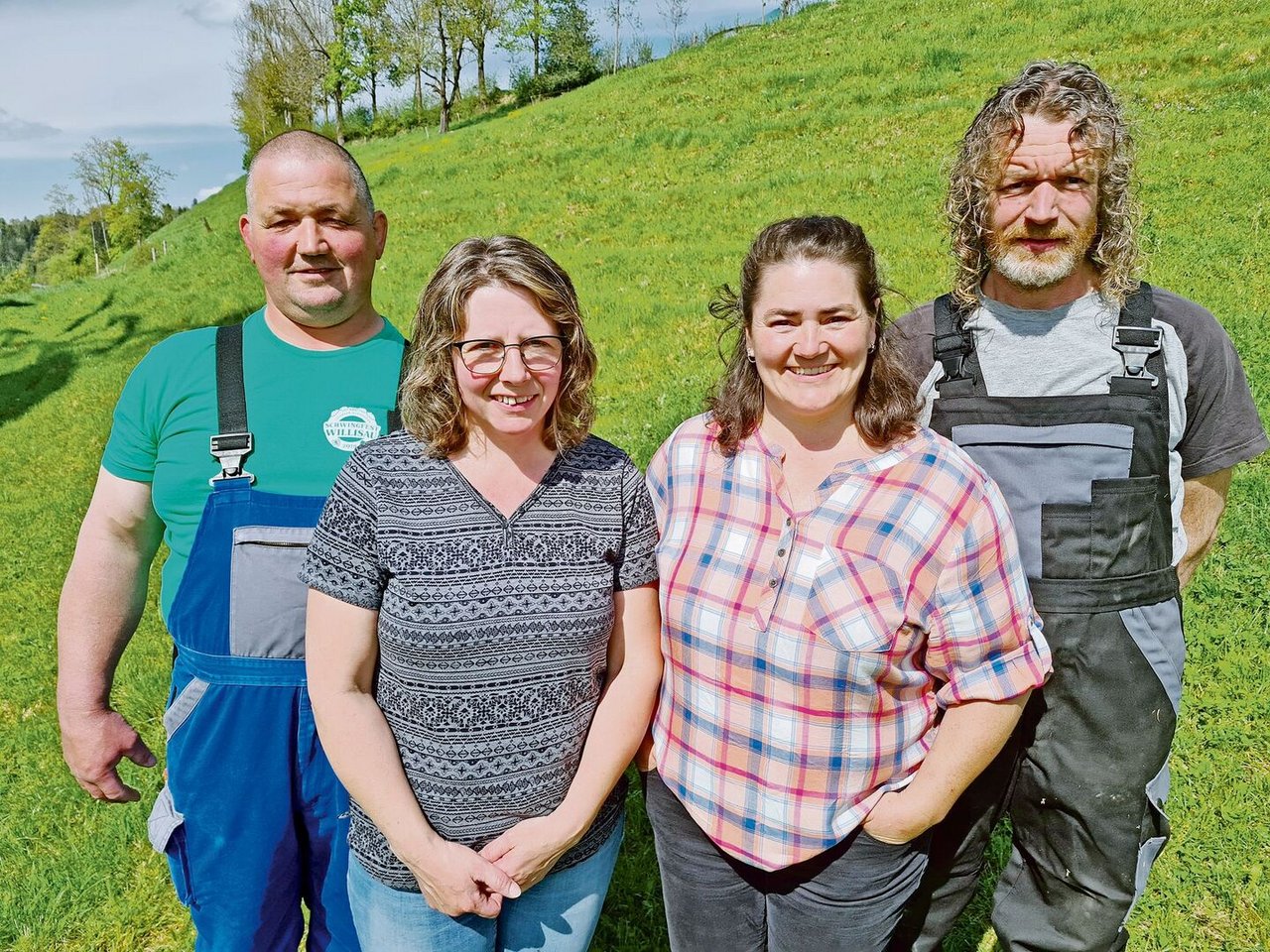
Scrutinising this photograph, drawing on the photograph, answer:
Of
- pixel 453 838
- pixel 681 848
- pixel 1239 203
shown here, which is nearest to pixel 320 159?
pixel 453 838

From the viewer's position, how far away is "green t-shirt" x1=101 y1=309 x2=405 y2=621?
2.46 m

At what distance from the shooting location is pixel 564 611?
6.88ft

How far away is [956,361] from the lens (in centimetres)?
261

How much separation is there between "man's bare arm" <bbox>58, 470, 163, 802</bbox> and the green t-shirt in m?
0.12

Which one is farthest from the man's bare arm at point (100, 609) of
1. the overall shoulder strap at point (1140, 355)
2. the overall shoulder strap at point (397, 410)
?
the overall shoulder strap at point (1140, 355)

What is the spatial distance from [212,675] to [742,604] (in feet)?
5.07

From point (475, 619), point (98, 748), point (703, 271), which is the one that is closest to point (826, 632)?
point (475, 619)

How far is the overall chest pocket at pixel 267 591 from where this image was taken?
2338 mm

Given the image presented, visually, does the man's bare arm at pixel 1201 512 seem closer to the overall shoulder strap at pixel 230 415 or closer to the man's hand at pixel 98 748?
the overall shoulder strap at pixel 230 415

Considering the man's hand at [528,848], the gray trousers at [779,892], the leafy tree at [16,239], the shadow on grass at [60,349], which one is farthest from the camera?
the leafy tree at [16,239]

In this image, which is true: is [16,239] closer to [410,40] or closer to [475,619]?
[410,40]

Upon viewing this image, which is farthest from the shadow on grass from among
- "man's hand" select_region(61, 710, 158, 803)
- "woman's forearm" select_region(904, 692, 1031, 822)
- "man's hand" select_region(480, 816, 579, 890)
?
"woman's forearm" select_region(904, 692, 1031, 822)

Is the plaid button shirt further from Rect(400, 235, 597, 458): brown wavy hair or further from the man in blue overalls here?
the man in blue overalls

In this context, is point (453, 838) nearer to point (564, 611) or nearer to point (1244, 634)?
point (564, 611)
